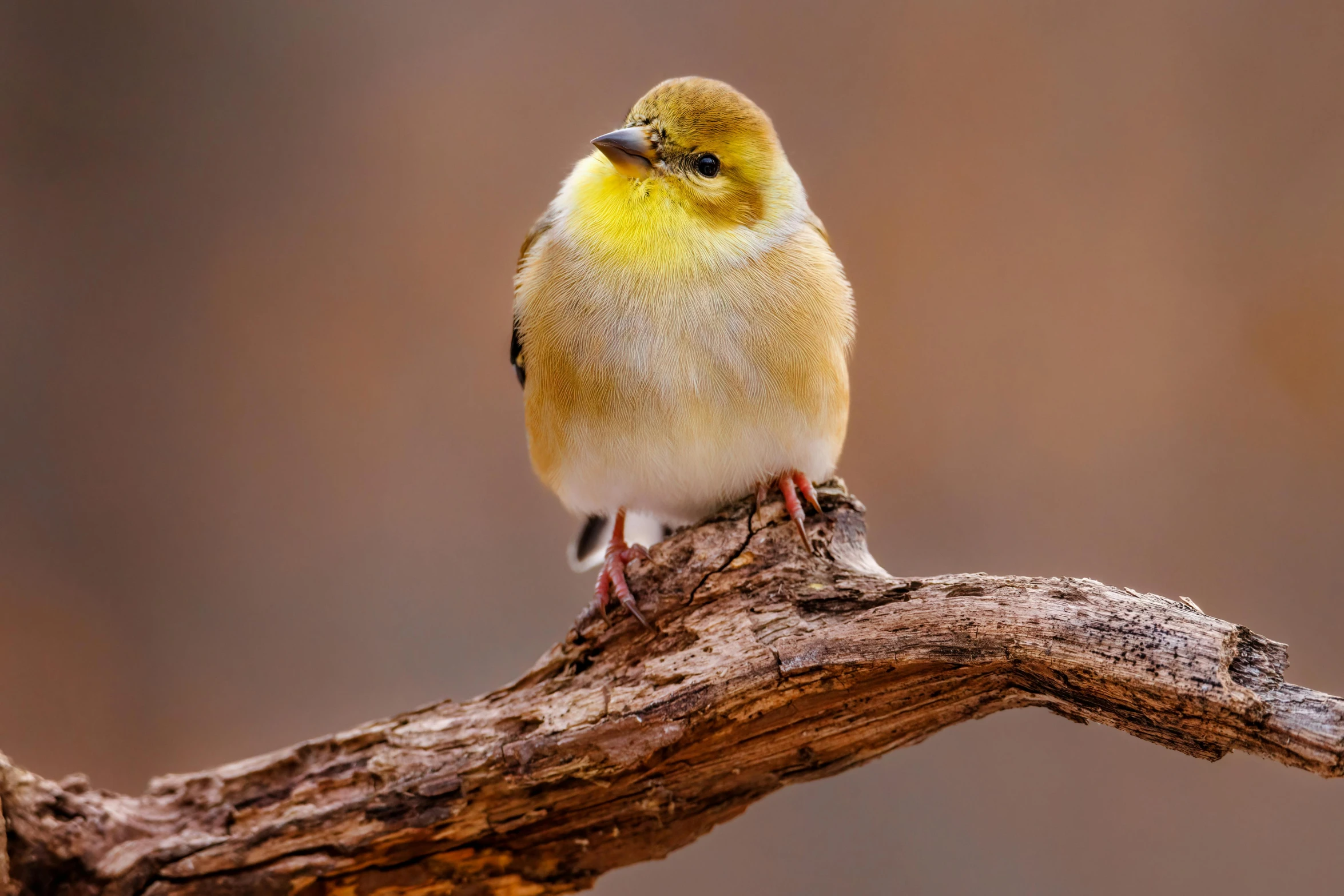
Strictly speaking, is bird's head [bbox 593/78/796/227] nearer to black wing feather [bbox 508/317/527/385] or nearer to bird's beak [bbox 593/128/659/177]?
bird's beak [bbox 593/128/659/177]

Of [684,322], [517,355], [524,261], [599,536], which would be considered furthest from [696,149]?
[599,536]

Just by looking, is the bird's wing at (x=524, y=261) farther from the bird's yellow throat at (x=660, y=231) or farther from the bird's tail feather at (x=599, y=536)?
the bird's tail feather at (x=599, y=536)

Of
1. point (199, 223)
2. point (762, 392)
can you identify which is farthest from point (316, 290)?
point (762, 392)

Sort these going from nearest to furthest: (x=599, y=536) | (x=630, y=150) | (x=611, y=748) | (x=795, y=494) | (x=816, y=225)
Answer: (x=611, y=748) < (x=630, y=150) < (x=795, y=494) < (x=816, y=225) < (x=599, y=536)

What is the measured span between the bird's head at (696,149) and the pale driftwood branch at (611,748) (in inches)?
30.3

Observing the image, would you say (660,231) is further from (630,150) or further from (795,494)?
(795,494)

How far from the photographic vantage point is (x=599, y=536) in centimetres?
320

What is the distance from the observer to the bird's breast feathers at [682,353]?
7.99 ft

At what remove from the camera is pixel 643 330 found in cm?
243

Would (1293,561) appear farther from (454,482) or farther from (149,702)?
(149,702)

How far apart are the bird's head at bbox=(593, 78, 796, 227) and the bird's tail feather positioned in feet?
3.40

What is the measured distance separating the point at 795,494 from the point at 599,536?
856mm

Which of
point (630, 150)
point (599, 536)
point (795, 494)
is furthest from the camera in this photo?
point (599, 536)

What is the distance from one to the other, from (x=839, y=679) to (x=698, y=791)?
43cm
